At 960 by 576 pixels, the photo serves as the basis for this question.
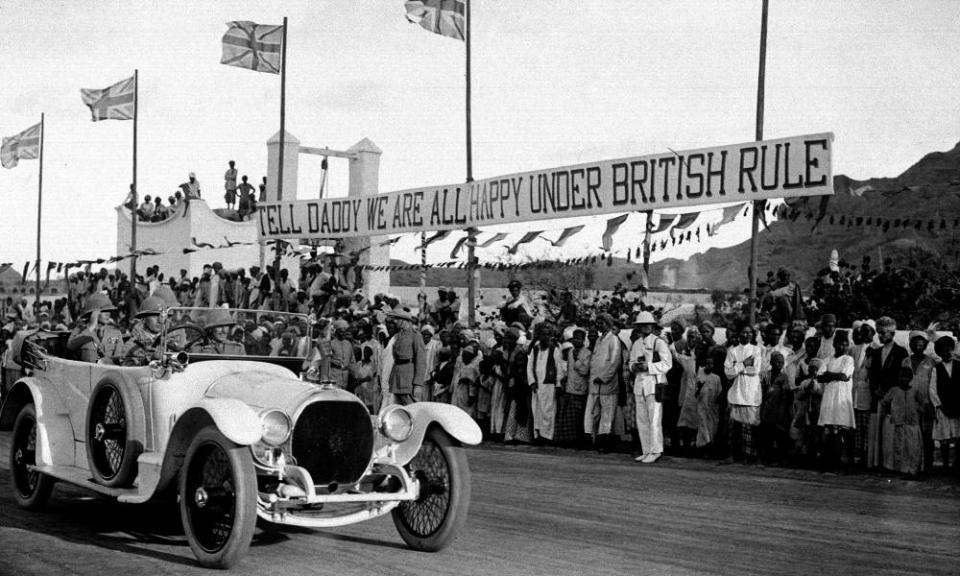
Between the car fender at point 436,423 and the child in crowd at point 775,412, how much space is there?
19.5 ft

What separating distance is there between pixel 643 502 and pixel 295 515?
152 inches

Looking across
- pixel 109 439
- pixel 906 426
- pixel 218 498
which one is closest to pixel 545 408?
pixel 906 426

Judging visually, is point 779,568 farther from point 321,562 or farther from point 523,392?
point 523,392

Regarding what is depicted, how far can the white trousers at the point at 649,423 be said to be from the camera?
1298cm

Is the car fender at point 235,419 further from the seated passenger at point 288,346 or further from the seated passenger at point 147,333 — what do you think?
the seated passenger at point 288,346

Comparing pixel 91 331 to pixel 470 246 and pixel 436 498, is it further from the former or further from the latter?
pixel 470 246

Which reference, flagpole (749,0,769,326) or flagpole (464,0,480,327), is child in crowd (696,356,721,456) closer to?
flagpole (749,0,769,326)

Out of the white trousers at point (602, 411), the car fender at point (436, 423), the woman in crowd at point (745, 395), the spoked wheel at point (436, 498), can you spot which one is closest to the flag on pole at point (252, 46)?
the white trousers at point (602, 411)

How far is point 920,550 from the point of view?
7.50 metres

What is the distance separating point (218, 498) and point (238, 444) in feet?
1.30

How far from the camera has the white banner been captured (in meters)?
13.3

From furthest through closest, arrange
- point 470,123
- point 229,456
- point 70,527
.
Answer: point 470,123
point 70,527
point 229,456

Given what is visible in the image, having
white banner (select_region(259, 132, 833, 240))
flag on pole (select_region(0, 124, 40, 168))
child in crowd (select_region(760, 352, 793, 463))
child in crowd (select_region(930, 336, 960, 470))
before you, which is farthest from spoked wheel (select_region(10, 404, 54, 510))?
flag on pole (select_region(0, 124, 40, 168))

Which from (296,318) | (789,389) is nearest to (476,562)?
(296,318)
